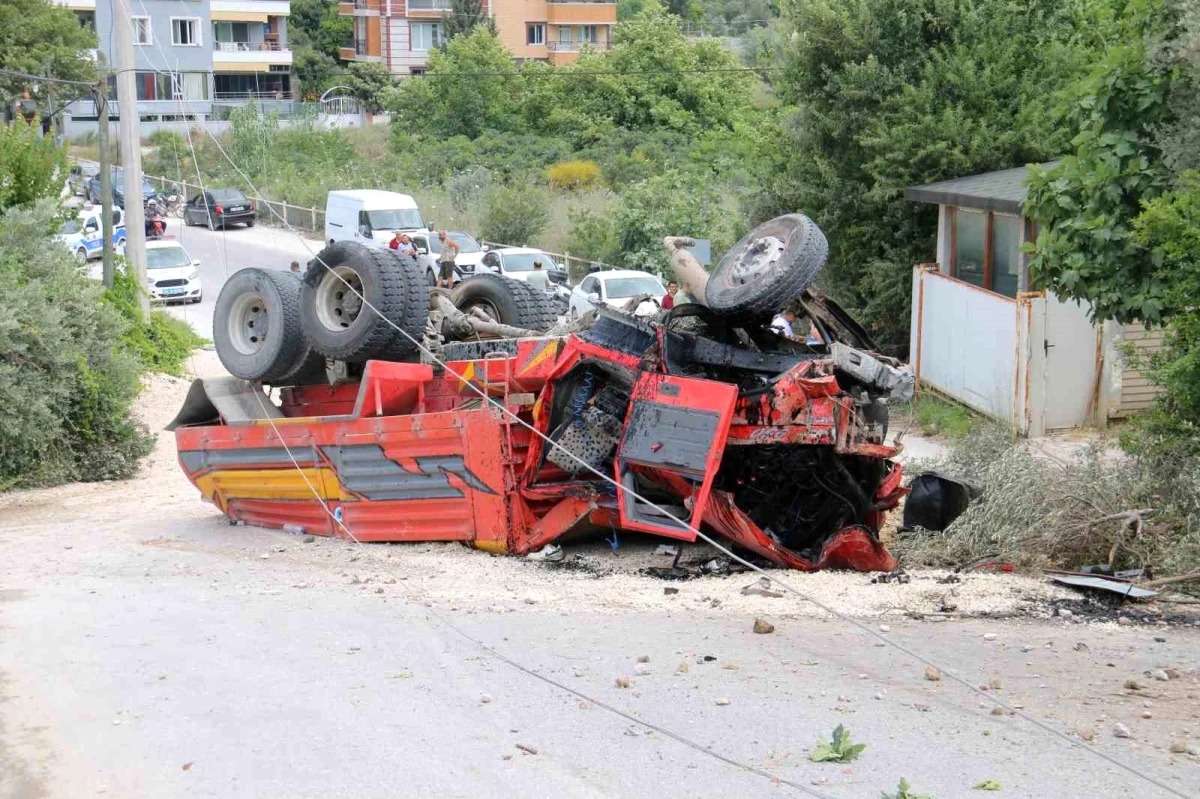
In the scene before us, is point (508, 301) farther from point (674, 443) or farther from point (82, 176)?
point (82, 176)

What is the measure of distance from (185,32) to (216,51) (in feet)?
24.7

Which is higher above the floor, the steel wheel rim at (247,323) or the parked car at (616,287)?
the steel wheel rim at (247,323)

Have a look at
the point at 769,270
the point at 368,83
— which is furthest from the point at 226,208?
the point at 769,270

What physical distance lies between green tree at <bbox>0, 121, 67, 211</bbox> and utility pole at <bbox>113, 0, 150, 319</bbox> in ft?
5.76

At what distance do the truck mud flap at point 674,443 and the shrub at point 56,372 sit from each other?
8277mm

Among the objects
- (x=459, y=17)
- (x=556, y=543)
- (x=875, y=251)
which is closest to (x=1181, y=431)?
(x=556, y=543)

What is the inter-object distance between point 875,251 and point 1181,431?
12.5m

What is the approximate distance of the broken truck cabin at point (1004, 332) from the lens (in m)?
16.4

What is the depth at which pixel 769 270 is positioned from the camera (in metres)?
9.12

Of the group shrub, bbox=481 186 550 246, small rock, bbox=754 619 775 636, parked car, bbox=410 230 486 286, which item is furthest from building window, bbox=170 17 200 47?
small rock, bbox=754 619 775 636

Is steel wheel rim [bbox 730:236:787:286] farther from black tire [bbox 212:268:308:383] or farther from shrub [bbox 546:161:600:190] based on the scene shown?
shrub [bbox 546:161:600:190]

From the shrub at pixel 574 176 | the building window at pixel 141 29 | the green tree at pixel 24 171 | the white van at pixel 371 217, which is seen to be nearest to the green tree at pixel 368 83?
the building window at pixel 141 29

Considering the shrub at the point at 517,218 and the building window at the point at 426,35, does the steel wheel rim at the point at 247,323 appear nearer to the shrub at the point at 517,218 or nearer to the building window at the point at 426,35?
the shrub at the point at 517,218

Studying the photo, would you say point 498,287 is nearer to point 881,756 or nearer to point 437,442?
point 437,442
